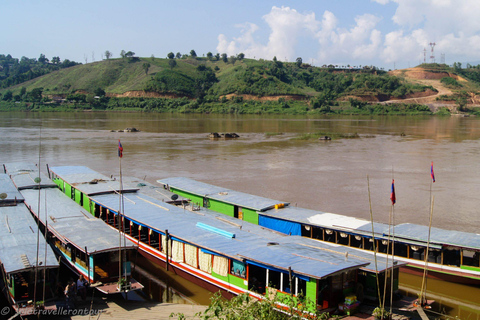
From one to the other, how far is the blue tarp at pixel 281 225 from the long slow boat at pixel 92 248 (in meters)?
5.29

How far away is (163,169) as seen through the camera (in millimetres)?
30938

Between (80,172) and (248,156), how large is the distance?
17.2 metres

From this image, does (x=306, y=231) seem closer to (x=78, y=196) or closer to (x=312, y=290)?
(x=312, y=290)

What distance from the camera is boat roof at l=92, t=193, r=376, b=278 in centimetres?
1029

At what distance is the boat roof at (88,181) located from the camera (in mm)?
18500

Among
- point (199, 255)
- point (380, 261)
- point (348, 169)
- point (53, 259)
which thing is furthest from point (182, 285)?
point (348, 169)

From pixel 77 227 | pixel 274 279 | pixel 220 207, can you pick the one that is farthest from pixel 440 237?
pixel 77 227

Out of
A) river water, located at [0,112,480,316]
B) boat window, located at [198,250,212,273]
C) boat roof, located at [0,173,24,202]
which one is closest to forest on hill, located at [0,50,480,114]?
river water, located at [0,112,480,316]

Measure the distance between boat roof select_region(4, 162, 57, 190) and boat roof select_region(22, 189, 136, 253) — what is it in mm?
1953

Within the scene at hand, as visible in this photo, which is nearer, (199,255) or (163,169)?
(199,255)

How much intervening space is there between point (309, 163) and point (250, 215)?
1833cm

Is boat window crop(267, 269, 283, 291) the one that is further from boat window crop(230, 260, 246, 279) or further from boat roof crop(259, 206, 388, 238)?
boat roof crop(259, 206, 388, 238)

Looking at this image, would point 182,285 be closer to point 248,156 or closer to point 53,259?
point 53,259

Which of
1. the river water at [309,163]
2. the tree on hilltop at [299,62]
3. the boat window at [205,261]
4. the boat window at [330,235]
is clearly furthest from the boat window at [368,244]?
the tree on hilltop at [299,62]
